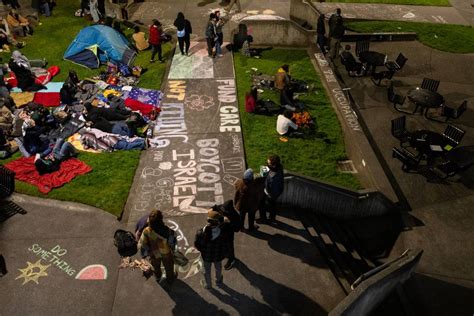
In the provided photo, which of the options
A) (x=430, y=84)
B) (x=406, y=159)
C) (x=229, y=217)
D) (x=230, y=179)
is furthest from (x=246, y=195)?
(x=430, y=84)

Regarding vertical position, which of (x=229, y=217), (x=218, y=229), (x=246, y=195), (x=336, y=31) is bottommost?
(x=246, y=195)

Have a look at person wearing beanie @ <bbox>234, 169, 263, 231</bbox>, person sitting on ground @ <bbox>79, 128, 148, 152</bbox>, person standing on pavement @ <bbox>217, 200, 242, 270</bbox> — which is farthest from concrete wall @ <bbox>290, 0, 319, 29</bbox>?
person standing on pavement @ <bbox>217, 200, 242, 270</bbox>

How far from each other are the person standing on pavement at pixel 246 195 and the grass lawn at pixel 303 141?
2.86 metres

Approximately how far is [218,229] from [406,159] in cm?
712

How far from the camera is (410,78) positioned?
17578 mm

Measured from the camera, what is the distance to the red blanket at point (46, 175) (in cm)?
1193

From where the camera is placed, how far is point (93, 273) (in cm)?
946

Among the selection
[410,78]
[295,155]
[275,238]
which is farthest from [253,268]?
[410,78]

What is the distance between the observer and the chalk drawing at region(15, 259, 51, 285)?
9320 mm

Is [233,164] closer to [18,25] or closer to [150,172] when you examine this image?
[150,172]

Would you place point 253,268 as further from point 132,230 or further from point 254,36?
point 254,36

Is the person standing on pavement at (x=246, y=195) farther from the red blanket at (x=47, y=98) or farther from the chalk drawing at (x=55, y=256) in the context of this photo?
the red blanket at (x=47, y=98)

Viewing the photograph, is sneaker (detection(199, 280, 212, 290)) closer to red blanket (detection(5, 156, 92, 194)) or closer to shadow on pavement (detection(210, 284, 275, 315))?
shadow on pavement (detection(210, 284, 275, 315))

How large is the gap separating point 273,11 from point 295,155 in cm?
1348
